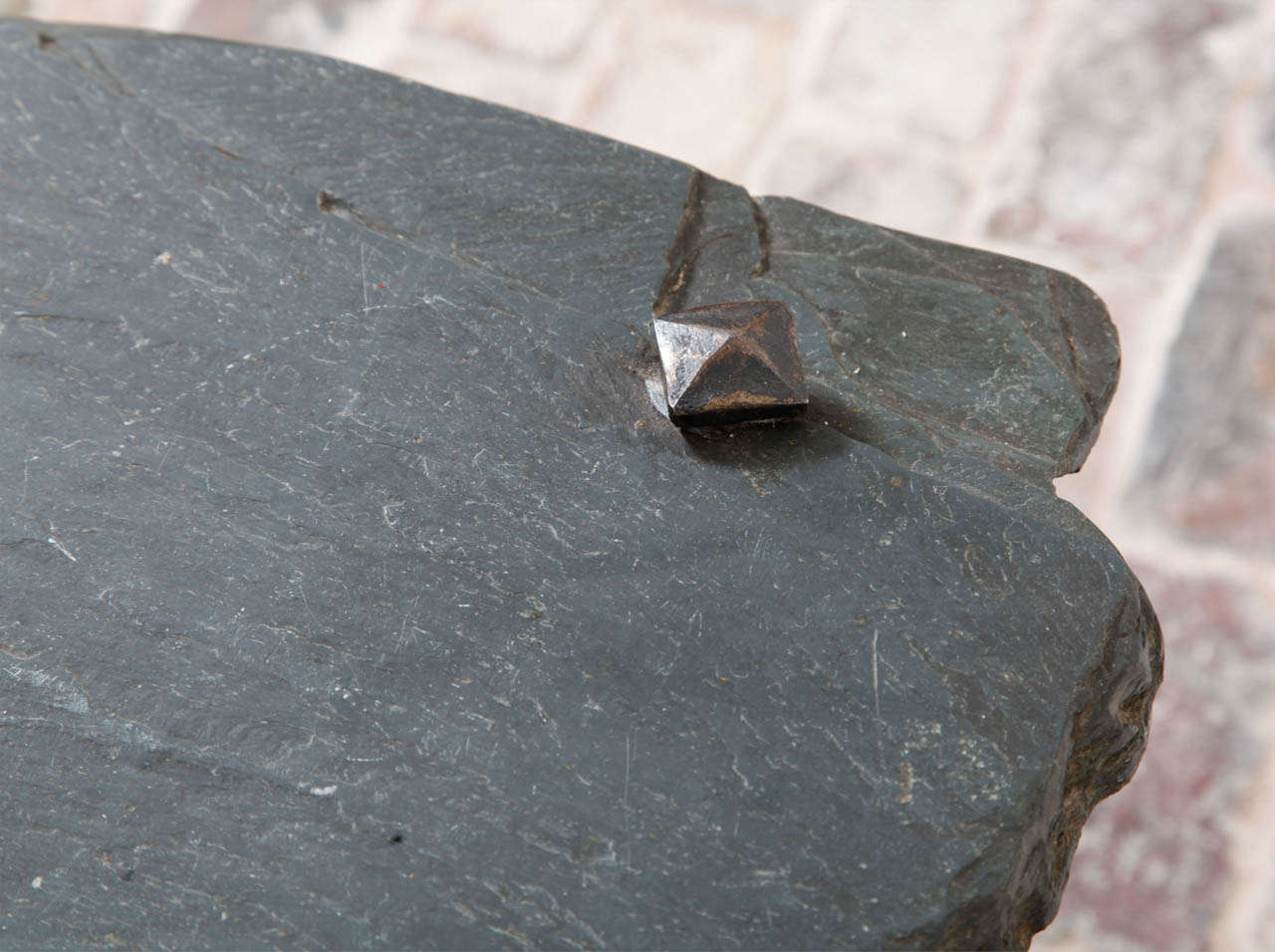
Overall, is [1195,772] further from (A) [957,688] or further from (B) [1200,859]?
(A) [957,688]

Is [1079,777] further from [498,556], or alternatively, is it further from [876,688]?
[498,556]

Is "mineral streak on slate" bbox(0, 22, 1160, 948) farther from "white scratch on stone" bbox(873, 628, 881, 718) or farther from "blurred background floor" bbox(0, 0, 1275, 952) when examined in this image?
"blurred background floor" bbox(0, 0, 1275, 952)

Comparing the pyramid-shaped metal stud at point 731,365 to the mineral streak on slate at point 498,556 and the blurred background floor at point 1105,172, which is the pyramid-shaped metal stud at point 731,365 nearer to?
the mineral streak on slate at point 498,556

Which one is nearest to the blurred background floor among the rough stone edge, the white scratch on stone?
the rough stone edge

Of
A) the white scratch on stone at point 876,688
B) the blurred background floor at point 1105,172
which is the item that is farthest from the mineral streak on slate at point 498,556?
the blurred background floor at point 1105,172

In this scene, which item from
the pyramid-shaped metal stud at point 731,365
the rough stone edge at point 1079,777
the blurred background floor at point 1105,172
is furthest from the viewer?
the blurred background floor at point 1105,172
